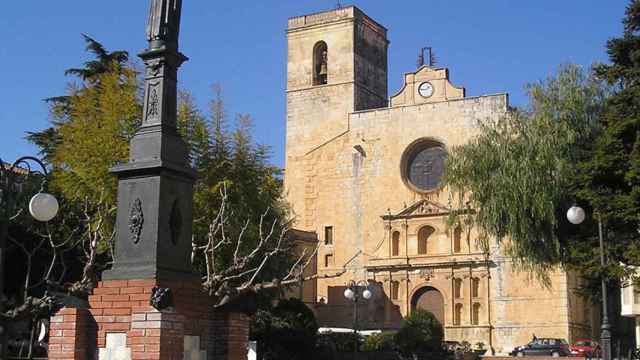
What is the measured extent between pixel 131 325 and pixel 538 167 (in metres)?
19.5

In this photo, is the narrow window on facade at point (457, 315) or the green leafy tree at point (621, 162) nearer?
the green leafy tree at point (621, 162)

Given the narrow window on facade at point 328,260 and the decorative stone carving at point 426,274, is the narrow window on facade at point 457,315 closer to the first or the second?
the decorative stone carving at point 426,274

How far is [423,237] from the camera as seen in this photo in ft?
154

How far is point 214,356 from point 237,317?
21.2 inches

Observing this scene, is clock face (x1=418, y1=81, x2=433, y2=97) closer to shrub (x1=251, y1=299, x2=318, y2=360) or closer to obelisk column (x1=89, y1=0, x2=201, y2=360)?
shrub (x1=251, y1=299, x2=318, y2=360)

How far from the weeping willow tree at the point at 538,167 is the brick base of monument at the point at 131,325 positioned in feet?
55.5

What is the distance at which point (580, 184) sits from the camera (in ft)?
75.2

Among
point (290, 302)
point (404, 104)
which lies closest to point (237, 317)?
point (290, 302)

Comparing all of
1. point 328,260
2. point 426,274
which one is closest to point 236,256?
point 426,274

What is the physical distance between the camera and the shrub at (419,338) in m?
Answer: 35.0

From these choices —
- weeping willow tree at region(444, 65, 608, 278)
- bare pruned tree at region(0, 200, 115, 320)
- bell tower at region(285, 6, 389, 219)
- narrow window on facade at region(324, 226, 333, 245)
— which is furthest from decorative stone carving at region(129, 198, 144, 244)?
bell tower at region(285, 6, 389, 219)

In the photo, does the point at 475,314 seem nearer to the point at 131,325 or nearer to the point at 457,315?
the point at 457,315

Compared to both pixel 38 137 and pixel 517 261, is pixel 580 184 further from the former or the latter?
pixel 38 137

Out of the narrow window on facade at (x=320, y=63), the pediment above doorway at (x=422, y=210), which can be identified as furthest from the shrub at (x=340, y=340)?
the narrow window on facade at (x=320, y=63)
